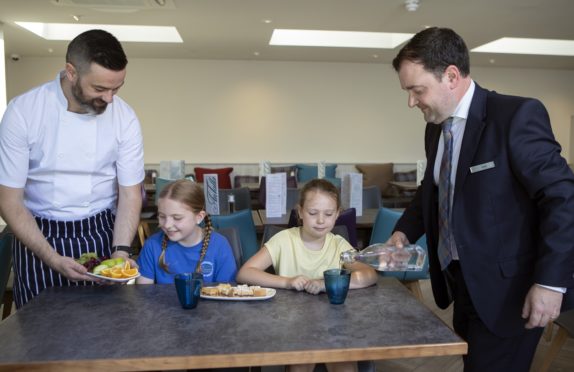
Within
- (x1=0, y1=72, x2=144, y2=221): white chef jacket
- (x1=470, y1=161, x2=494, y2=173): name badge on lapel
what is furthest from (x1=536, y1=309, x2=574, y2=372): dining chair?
(x1=0, y1=72, x2=144, y2=221): white chef jacket

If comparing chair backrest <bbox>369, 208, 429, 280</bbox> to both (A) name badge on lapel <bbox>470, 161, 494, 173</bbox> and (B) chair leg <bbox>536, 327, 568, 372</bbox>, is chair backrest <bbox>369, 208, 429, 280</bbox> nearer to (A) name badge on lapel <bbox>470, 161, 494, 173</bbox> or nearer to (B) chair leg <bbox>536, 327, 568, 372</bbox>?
(B) chair leg <bbox>536, 327, 568, 372</bbox>

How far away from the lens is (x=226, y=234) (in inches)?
87.3

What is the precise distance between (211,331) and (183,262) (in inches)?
27.5

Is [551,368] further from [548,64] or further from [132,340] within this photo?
[548,64]

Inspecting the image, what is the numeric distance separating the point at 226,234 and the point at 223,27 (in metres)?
4.28

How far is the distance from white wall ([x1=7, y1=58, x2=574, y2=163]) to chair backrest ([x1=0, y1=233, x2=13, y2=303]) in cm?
620

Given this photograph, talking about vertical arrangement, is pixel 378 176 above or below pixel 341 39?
below

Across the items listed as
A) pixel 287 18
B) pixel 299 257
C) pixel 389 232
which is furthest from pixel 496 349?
pixel 287 18

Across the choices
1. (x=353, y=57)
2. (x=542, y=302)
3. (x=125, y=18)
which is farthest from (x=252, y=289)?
(x=353, y=57)

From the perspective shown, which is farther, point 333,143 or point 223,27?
point 333,143

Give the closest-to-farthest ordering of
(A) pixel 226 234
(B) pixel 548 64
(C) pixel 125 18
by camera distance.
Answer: (A) pixel 226 234 < (C) pixel 125 18 < (B) pixel 548 64

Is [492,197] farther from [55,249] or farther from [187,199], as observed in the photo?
[55,249]

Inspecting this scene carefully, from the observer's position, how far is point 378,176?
845 centimetres

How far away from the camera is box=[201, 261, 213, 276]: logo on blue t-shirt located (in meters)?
1.88
